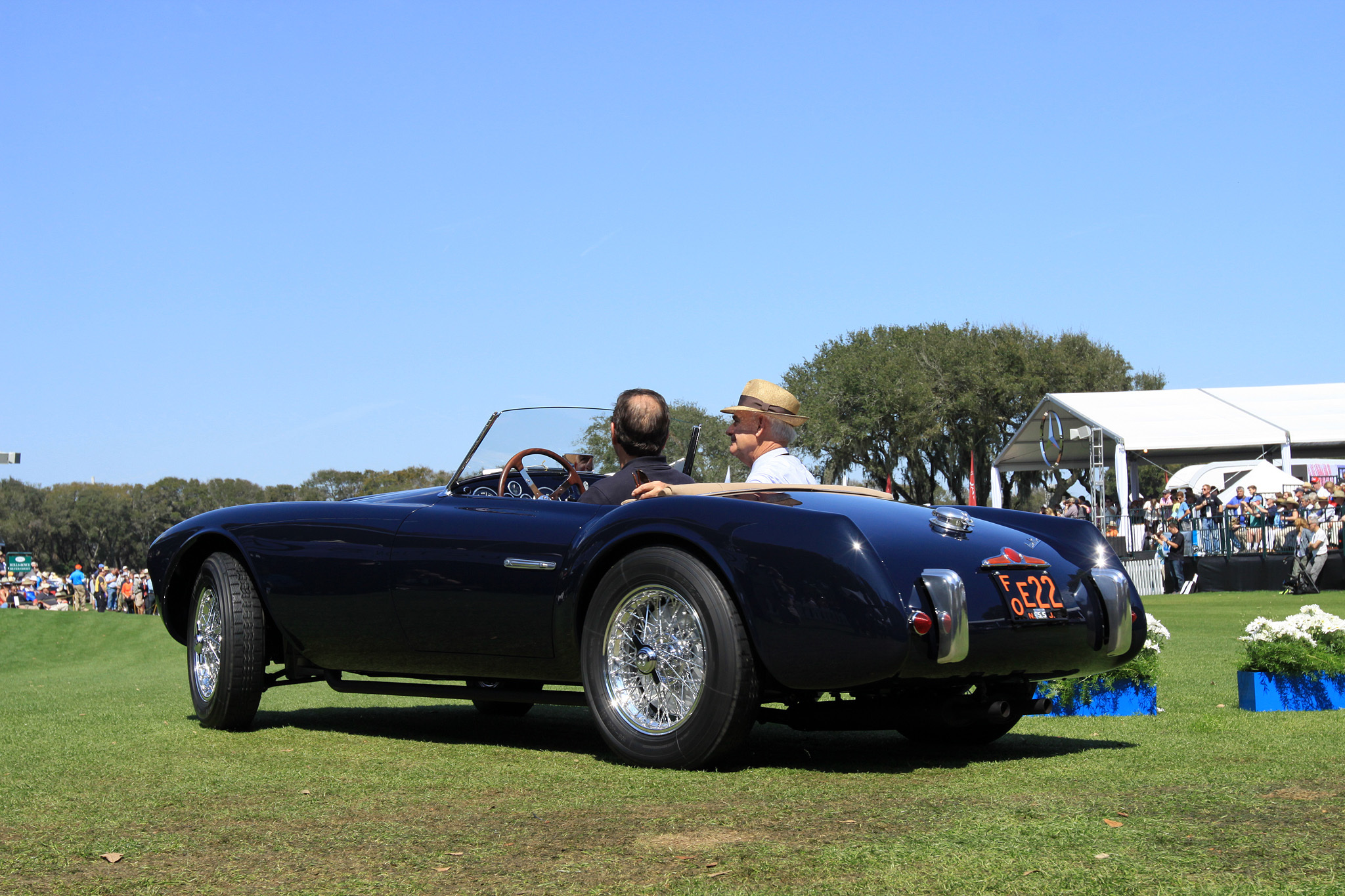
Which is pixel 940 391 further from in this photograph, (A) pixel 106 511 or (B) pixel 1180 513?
(A) pixel 106 511

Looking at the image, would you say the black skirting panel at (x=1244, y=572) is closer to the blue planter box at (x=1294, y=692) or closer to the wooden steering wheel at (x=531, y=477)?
the blue planter box at (x=1294, y=692)

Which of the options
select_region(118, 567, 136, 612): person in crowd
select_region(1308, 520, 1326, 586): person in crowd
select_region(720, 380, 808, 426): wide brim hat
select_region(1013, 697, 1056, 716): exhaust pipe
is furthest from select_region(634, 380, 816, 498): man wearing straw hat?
select_region(118, 567, 136, 612): person in crowd

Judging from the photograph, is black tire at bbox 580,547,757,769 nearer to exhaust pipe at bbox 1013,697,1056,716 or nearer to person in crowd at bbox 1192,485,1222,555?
exhaust pipe at bbox 1013,697,1056,716

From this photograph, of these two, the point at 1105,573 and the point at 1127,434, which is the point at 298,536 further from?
the point at 1127,434

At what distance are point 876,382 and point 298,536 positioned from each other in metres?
53.5

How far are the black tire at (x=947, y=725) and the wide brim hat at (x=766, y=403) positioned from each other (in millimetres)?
1552

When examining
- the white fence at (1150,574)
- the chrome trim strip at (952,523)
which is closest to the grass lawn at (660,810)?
the chrome trim strip at (952,523)

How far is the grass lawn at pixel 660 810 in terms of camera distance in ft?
8.87

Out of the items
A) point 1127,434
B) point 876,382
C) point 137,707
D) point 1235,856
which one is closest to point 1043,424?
point 1127,434

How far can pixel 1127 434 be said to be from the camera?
→ 1204 inches

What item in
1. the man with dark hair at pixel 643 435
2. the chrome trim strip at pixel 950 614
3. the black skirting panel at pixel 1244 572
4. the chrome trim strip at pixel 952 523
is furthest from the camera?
the black skirting panel at pixel 1244 572

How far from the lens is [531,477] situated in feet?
19.0

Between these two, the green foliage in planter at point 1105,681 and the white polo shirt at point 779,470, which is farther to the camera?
the green foliage in planter at point 1105,681

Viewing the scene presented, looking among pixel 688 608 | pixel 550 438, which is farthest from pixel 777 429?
pixel 688 608
